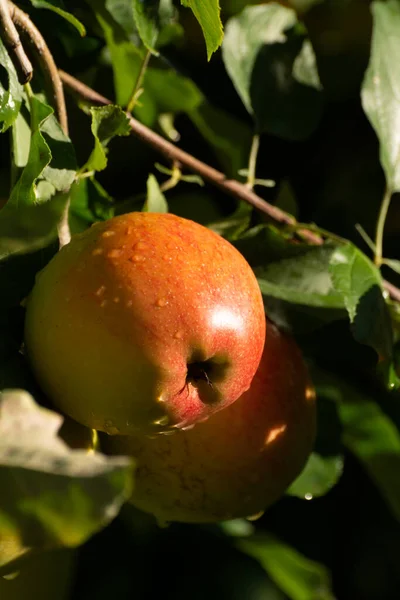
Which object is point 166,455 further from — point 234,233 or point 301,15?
point 301,15

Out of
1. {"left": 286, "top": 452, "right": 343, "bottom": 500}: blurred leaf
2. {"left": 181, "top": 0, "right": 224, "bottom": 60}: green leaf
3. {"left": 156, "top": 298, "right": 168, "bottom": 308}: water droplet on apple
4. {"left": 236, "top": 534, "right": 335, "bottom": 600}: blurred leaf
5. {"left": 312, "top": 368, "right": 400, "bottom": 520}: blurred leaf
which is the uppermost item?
{"left": 181, "top": 0, "right": 224, "bottom": 60}: green leaf

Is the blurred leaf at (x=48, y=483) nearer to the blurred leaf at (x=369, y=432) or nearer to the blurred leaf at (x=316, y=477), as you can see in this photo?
the blurred leaf at (x=316, y=477)

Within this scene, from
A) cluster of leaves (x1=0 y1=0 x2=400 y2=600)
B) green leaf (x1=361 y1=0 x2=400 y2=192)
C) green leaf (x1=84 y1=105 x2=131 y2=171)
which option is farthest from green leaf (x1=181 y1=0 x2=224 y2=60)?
green leaf (x1=361 y1=0 x2=400 y2=192)

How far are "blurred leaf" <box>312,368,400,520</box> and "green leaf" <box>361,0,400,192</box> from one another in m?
0.30

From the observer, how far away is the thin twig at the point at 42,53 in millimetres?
787

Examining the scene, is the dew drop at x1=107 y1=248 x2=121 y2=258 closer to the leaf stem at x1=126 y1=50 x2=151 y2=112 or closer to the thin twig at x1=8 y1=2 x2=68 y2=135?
the thin twig at x1=8 y1=2 x2=68 y2=135

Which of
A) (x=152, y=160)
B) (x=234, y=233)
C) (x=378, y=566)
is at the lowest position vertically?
(x=378, y=566)

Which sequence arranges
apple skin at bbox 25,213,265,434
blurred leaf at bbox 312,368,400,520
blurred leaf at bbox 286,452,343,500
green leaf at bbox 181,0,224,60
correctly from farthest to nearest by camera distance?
blurred leaf at bbox 312,368,400,520, blurred leaf at bbox 286,452,343,500, green leaf at bbox 181,0,224,60, apple skin at bbox 25,213,265,434

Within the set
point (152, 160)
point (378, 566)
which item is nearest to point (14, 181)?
point (152, 160)

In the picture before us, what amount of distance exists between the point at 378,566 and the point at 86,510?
1227mm

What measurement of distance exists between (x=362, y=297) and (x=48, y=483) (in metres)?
0.45

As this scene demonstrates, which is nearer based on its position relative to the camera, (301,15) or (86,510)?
(86,510)

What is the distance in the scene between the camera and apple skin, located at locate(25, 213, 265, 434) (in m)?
0.66

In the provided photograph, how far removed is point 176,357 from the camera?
2.20ft
